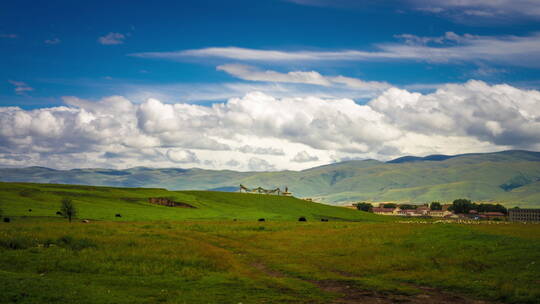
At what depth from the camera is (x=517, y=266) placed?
3575 cm

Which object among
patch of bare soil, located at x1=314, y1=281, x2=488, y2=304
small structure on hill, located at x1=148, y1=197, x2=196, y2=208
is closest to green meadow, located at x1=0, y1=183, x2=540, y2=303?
patch of bare soil, located at x1=314, y1=281, x2=488, y2=304

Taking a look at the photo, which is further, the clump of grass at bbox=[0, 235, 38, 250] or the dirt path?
the clump of grass at bbox=[0, 235, 38, 250]

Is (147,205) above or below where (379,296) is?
above

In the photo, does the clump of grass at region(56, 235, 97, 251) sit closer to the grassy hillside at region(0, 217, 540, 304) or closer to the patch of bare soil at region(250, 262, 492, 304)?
the grassy hillside at region(0, 217, 540, 304)

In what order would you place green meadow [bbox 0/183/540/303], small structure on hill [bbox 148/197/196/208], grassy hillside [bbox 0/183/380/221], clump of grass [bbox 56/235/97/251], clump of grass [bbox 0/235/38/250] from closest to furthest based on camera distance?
green meadow [bbox 0/183/540/303]
clump of grass [bbox 0/235/38/250]
clump of grass [bbox 56/235/97/251]
grassy hillside [bbox 0/183/380/221]
small structure on hill [bbox 148/197/196/208]

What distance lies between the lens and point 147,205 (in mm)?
138875

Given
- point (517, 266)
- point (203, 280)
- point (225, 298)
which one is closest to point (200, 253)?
point (203, 280)

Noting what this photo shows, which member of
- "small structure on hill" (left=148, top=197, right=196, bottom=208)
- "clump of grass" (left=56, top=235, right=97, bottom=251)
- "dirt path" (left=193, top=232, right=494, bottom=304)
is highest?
"small structure on hill" (left=148, top=197, right=196, bottom=208)

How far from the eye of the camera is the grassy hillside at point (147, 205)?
105m

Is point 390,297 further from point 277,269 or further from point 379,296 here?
point 277,269

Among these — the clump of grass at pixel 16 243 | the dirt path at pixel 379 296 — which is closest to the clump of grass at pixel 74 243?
the clump of grass at pixel 16 243

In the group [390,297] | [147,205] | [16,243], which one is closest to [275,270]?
[390,297]

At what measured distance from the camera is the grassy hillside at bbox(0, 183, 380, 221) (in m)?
105

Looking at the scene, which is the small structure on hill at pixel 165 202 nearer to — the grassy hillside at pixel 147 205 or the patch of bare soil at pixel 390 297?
the grassy hillside at pixel 147 205
